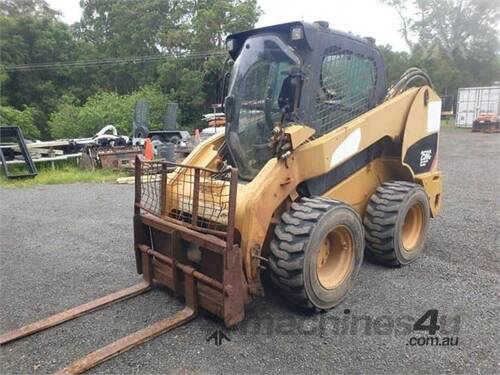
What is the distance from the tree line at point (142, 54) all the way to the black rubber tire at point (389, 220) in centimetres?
1812

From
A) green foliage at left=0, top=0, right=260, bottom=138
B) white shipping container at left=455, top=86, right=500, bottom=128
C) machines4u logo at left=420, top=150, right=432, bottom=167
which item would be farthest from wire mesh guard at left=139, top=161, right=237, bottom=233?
white shipping container at left=455, top=86, right=500, bottom=128

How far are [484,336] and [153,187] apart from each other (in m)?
2.98

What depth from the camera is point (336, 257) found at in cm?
355

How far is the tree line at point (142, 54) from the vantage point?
24906 millimetres

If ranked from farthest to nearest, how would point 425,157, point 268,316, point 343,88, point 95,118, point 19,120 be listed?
point 95,118
point 19,120
point 425,157
point 343,88
point 268,316

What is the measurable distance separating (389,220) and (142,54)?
3025cm

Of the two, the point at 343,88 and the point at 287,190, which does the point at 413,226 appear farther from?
the point at 287,190

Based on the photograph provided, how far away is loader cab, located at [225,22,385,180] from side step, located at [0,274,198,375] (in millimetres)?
1275

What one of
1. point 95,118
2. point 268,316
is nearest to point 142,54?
point 95,118

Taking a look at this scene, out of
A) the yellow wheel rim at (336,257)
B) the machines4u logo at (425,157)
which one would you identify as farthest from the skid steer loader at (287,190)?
the machines4u logo at (425,157)

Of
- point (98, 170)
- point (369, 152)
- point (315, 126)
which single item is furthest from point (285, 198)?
point (98, 170)

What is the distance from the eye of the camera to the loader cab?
338 centimetres

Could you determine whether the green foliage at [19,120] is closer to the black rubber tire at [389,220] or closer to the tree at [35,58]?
the tree at [35,58]

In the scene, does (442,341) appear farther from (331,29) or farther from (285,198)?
(331,29)
